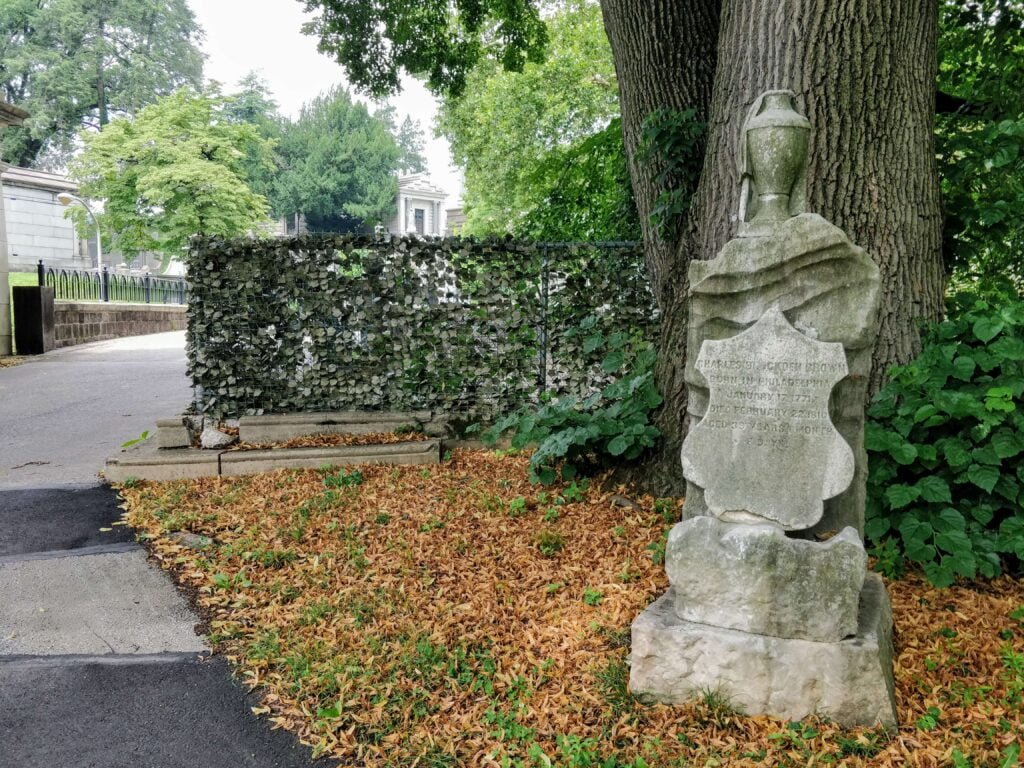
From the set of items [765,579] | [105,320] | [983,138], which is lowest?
[765,579]

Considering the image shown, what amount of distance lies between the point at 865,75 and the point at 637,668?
363cm

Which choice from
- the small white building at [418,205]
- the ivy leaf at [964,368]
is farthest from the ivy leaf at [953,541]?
the small white building at [418,205]

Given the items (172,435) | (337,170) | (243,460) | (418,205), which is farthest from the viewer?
(418,205)

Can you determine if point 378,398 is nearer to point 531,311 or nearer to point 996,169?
point 531,311

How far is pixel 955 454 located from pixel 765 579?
166 cm

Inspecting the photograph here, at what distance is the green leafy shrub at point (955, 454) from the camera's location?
401 cm

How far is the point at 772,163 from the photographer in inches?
130

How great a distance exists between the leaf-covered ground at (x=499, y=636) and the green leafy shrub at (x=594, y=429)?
0.30 m

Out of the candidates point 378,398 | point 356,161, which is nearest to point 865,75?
point 378,398

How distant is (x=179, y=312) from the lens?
24.8 meters

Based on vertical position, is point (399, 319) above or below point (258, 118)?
below

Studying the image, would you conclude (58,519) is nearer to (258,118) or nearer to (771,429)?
(771,429)

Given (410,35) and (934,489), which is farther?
(410,35)

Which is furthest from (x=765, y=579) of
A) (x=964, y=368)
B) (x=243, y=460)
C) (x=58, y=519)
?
(x=58, y=519)
